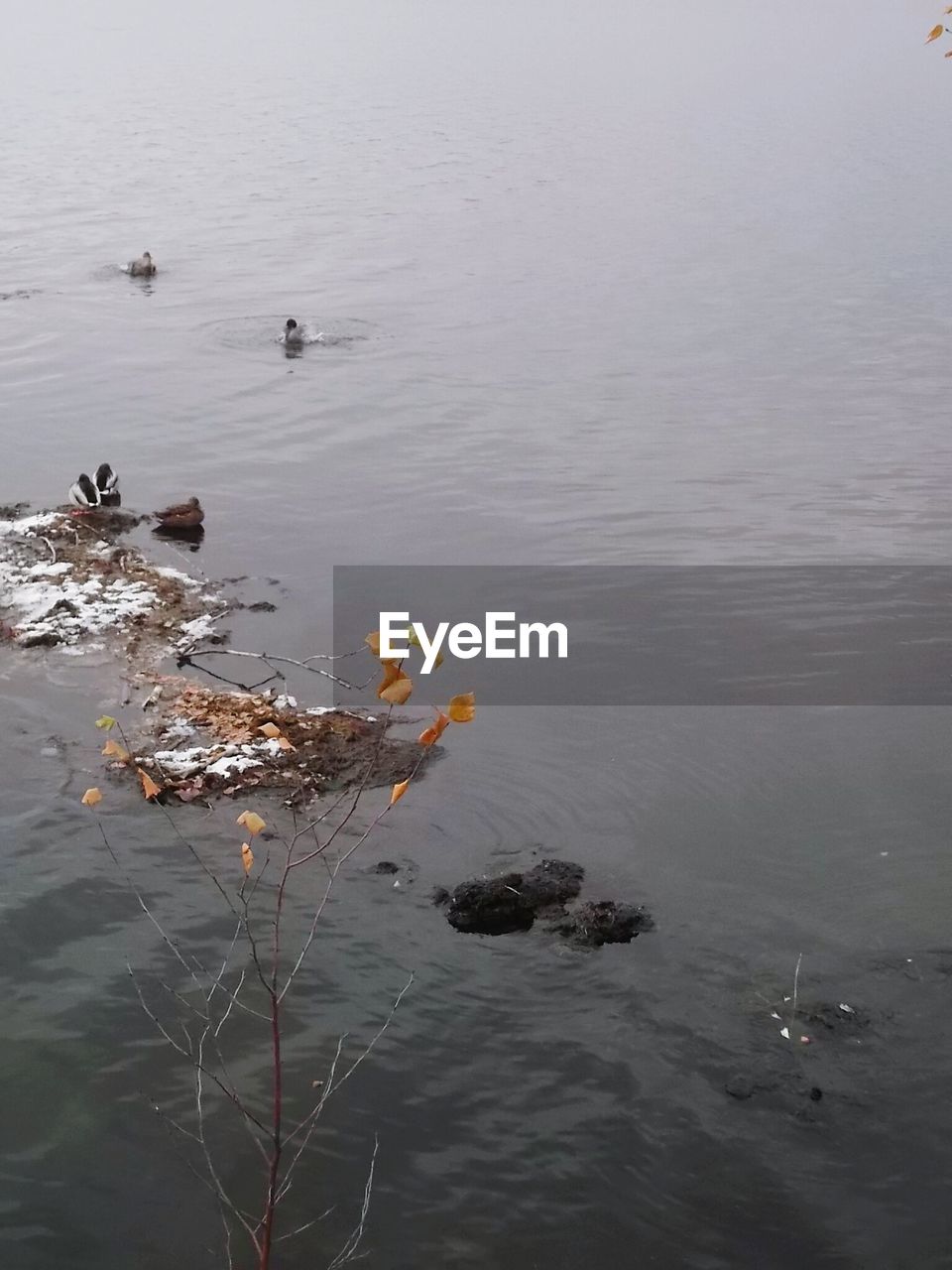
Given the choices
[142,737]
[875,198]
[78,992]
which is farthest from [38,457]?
[875,198]

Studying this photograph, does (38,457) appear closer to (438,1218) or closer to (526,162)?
(438,1218)

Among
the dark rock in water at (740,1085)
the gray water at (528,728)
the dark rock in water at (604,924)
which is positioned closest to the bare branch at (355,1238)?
the gray water at (528,728)

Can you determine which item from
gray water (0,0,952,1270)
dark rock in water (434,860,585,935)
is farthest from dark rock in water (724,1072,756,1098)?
dark rock in water (434,860,585,935)

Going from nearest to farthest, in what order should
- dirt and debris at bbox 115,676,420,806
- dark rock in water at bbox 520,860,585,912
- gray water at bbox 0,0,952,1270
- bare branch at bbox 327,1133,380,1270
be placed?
1. bare branch at bbox 327,1133,380,1270
2. gray water at bbox 0,0,952,1270
3. dark rock in water at bbox 520,860,585,912
4. dirt and debris at bbox 115,676,420,806

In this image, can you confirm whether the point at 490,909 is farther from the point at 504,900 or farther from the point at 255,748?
the point at 255,748

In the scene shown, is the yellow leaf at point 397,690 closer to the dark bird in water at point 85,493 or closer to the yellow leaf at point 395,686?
the yellow leaf at point 395,686

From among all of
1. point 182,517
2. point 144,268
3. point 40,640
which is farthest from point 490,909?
point 144,268

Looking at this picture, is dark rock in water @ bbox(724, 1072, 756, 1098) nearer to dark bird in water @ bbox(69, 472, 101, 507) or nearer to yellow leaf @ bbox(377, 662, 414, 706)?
yellow leaf @ bbox(377, 662, 414, 706)

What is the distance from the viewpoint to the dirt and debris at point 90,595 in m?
13.0

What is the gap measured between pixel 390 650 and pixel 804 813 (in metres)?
6.96

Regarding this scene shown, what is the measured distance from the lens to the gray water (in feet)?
24.3

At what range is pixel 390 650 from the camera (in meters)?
4.72

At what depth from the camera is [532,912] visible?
30.9 ft

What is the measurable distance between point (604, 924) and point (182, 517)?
896 centimetres
